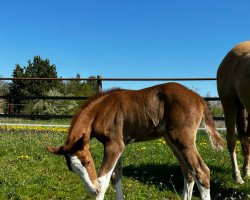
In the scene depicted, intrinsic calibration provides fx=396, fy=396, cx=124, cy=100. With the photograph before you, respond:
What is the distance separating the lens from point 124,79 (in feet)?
41.6

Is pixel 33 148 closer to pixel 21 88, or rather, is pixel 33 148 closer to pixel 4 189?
pixel 4 189

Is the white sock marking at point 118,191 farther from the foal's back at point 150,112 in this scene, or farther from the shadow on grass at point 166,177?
the shadow on grass at point 166,177

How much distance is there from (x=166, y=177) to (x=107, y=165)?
1974 millimetres

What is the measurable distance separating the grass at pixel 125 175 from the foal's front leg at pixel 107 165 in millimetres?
846

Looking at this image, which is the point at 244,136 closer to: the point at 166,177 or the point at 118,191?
the point at 166,177

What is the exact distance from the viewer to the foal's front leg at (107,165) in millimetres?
4551

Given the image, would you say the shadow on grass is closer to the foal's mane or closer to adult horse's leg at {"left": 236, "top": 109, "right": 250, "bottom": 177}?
adult horse's leg at {"left": 236, "top": 109, "right": 250, "bottom": 177}

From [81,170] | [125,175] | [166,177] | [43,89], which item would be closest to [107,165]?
[81,170]

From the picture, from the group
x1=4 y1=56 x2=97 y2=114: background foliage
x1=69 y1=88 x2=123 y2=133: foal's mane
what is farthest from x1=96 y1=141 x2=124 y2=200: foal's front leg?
x1=4 y1=56 x2=97 y2=114: background foliage


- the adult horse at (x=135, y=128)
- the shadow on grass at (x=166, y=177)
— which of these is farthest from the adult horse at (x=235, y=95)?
the adult horse at (x=135, y=128)

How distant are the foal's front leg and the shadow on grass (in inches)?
51.8

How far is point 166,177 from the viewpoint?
630cm

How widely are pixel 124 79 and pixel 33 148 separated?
543 cm

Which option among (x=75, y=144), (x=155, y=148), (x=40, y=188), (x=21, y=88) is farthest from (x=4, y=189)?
(x=21, y=88)
